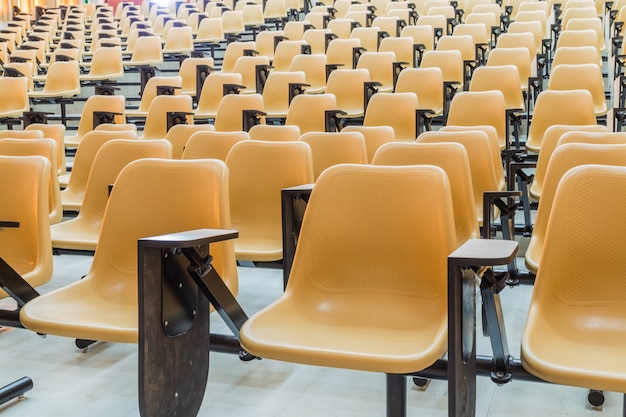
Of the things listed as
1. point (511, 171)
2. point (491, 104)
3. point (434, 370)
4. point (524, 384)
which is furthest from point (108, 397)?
point (491, 104)

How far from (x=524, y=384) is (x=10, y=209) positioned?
1659 mm

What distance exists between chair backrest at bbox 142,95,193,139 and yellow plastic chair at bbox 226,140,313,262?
2.31m

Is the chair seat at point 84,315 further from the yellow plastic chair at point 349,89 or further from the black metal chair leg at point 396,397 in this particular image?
A: the yellow plastic chair at point 349,89

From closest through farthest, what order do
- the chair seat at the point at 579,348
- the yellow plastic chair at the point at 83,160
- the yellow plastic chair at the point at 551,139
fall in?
the chair seat at the point at 579,348 < the yellow plastic chair at the point at 551,139 < the yellow plastic chair at the point at 83,160

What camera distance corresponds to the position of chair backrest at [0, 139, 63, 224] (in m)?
3.29

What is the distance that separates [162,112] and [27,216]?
9.28ft

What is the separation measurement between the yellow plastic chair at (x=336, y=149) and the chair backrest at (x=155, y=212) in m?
1.14

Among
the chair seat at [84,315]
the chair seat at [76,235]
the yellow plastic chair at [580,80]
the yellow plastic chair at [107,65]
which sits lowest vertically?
the chair seat at [76,235]

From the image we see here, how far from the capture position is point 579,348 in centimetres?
170

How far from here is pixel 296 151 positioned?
9.39 ft

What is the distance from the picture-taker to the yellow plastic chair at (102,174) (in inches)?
120

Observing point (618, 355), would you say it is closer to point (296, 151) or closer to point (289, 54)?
point (296, 151)

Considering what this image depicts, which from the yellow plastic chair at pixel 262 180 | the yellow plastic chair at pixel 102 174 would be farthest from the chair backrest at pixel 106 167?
the yellow plastic chair at pixel 262 180

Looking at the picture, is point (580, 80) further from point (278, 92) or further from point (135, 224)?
point (135, 224)
